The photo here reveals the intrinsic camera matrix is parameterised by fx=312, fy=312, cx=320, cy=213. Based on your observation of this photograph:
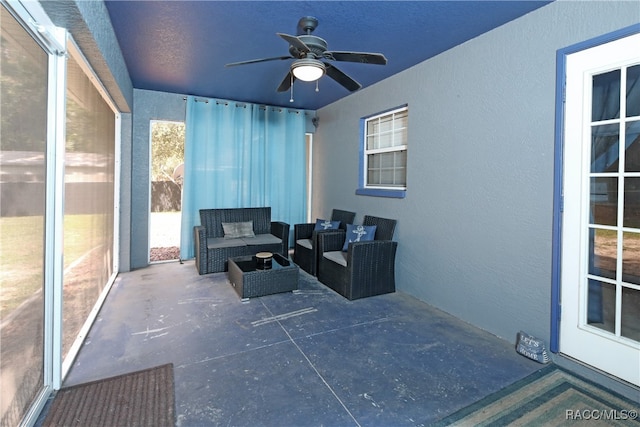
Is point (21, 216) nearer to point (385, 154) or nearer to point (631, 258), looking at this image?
point (631, 258)

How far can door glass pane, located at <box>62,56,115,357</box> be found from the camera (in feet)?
7.14

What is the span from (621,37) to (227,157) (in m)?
4.59

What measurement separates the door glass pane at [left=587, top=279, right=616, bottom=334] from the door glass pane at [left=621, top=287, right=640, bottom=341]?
1.9 inches

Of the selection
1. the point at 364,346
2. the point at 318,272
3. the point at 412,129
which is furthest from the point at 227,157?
the point at 364,346

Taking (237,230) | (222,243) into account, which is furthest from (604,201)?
(237,230)

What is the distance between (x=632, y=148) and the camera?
1905 millimetres

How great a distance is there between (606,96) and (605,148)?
13.2 inches

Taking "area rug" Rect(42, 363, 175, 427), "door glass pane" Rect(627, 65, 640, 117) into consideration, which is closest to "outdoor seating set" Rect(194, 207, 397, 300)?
"area rug" Rect(42, 363, 175, 427)

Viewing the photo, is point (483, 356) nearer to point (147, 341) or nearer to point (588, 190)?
point (588, 190)

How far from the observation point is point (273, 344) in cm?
243

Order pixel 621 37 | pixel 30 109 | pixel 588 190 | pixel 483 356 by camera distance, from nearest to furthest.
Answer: pixel 30 109, pixel 621 37, pixel 588 190, pixel 483 356

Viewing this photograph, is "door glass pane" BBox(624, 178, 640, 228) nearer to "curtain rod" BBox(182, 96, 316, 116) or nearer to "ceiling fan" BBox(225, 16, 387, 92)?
"ceiling fan" BBox(225, 16, 387, 92)

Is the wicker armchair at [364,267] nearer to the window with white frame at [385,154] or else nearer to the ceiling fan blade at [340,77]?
the window with white frame at [385,154]

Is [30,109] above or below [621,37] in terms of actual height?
below
